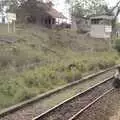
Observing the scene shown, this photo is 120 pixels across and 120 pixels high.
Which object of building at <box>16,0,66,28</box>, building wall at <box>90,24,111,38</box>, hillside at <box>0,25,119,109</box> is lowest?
hillside at <box>0,25,119,109</box>

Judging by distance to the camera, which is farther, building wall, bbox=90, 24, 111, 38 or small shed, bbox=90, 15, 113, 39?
small shed, bbox=90, 15, 113, 39

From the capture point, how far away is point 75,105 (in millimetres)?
15352

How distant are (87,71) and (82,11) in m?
57.8

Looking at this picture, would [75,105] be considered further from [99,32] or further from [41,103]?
[99,32]

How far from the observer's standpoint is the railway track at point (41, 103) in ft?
44.2

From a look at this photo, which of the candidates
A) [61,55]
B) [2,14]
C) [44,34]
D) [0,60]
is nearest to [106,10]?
[2,14]

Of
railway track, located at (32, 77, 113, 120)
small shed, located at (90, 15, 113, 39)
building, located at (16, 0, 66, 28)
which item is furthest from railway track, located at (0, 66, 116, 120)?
small shed, located at (90, 15, 113, 39)

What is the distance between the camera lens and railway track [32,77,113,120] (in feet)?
43.4

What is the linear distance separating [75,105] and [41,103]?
1.50m

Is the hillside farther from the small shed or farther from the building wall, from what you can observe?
the small shed

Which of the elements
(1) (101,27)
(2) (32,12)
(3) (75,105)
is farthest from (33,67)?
(1) (101,27)

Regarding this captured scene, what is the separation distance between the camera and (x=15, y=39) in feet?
105

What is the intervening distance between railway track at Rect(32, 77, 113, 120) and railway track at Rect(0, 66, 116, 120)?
413 millimetres

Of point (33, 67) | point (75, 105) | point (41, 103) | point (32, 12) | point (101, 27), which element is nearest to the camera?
point (75, 105)
